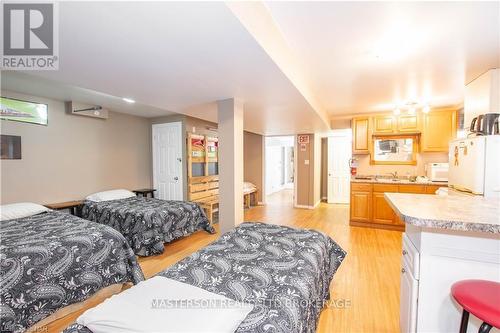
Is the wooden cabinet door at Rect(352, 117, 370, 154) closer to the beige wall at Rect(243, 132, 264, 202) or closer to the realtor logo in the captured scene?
the beige wall at Rect(243, 132, 264, 202)

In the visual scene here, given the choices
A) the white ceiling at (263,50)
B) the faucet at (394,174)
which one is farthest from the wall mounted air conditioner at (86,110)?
the faucet at (394,174)

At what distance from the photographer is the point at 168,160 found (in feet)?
16.1

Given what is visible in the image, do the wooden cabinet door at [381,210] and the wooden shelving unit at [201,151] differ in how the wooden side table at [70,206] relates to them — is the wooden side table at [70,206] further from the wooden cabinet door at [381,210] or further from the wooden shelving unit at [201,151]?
the wooden cabinet door at [381,210]

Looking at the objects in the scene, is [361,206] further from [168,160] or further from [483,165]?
[168,160]

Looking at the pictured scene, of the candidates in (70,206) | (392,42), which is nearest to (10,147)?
(70,206)

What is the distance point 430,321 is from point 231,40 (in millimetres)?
2134

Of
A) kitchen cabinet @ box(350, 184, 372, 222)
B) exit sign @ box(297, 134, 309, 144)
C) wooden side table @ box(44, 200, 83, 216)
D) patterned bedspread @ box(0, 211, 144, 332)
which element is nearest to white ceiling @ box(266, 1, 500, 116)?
kitchen cabinet @ box(350, 184, 372, 222)

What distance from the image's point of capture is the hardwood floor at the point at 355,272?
191 cm

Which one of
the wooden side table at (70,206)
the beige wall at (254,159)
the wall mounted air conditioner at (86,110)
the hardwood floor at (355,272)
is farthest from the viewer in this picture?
the beige wall at (254,159)

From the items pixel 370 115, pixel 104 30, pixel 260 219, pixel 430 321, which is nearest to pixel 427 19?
pixel 430 321

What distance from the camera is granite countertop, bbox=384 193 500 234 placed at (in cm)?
114

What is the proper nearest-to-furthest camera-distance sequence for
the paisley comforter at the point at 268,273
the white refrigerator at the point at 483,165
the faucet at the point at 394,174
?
the paisley comforter at the point at 268,273
the white refrigerator at the point at 483,165
the faucet at the point at 394,174

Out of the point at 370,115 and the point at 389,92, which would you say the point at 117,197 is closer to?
the point at 389,92

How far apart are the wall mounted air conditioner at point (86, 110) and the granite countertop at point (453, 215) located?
4.64m
